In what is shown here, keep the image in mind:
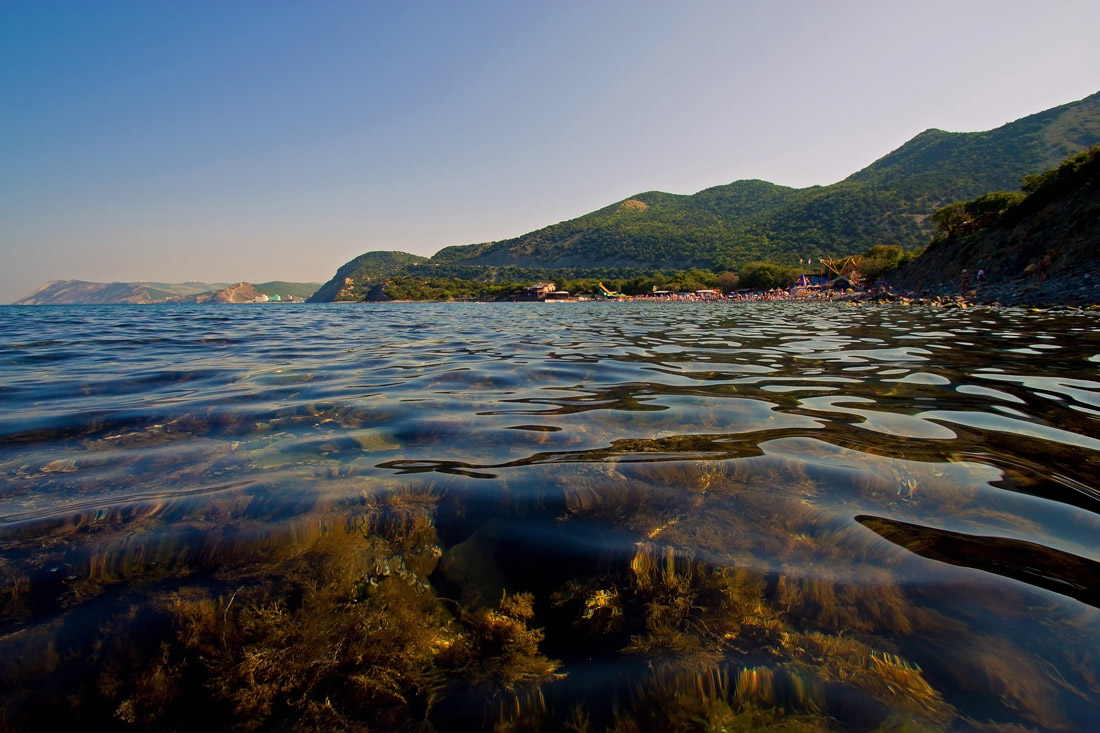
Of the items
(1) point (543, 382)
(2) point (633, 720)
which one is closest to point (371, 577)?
(2) point (633, 720)

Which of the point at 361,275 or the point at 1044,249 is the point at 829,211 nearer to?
the point at 1044,249

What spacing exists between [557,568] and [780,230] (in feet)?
430

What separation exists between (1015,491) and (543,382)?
3.90 meters

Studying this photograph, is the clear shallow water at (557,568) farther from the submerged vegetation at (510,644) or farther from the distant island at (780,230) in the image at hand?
the distant island at (780,230)

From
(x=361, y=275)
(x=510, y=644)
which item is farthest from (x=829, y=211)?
(x=361, y=275)

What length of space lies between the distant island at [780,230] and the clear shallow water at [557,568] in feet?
134

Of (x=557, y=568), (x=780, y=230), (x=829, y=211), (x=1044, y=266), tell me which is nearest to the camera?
(x=557, y=568)

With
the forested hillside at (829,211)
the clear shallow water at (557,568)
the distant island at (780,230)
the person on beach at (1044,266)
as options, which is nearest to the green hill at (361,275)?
the distant island at (780,230)

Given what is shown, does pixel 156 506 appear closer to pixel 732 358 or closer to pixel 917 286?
pixel 732 358

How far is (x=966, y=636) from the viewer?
4.14ft

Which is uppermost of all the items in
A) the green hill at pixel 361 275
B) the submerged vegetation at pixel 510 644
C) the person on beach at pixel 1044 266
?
the green hill at pixel 361 275

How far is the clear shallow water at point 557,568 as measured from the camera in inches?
45.4

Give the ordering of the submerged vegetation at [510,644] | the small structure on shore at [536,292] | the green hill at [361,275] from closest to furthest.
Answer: the submerged vegetation at [510,644] → the small structure on shore at [536,292] → the green hill at [361,275]

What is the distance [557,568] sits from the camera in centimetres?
166
